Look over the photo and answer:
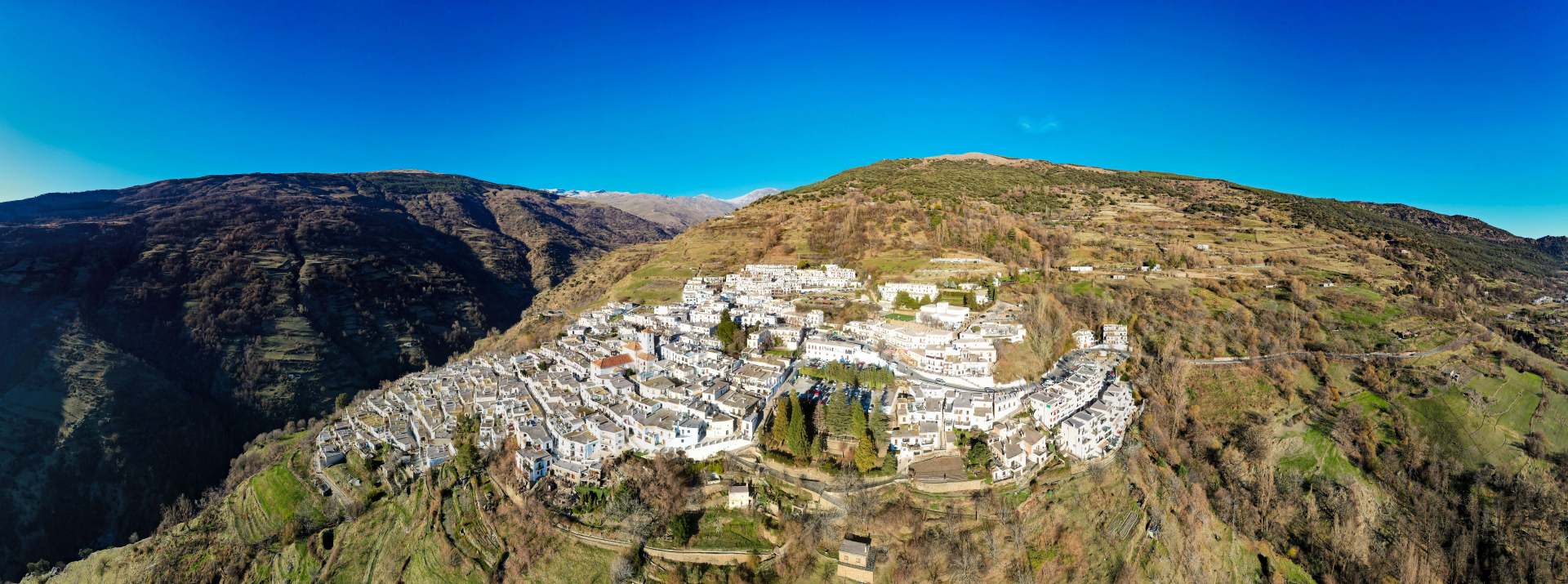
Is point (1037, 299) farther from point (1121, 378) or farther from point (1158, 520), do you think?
point (1158, 520)

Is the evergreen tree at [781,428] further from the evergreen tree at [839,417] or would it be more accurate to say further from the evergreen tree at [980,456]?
the evergreen tree at [980,456]

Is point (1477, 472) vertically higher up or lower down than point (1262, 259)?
lower down

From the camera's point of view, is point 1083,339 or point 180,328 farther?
point 180,328

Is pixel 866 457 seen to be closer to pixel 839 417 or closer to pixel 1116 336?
pixel 839 417

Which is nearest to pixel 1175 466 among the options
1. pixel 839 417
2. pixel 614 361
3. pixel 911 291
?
pixel 911 291

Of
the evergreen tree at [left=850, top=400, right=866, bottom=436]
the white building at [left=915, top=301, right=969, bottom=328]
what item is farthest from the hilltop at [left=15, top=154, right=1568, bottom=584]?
the white building at [left=915, top=301, right=969, bottom=328]

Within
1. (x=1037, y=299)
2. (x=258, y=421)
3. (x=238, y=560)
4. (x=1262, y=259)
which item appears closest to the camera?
(x=238, y=560)

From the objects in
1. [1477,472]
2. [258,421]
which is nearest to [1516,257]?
[1477,472]
